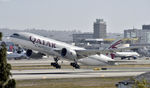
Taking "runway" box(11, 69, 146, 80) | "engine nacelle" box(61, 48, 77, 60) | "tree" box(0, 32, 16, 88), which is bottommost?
"runway" box(11, 69, 146, 80)

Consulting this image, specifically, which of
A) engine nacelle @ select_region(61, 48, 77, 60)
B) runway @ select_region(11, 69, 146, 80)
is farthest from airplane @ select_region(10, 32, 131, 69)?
runway @ select_region(11, 69, 146, 80)

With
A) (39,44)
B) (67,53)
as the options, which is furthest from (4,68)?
(67,53)

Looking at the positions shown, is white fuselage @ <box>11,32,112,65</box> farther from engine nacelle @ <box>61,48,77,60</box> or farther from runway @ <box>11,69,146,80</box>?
runway @ <box>11,69,146,80</box>

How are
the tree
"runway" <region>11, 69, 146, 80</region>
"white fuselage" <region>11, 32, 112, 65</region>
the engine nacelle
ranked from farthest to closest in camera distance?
the engine nacelle < "white fuselage" <region>11, 32, 112, 65</region> < "runway" <region>11, 69, 146, 80</region> < the tree

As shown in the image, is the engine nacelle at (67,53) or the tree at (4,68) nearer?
the tree at (4,68)

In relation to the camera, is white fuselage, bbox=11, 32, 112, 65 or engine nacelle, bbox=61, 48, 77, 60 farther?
engine nacelle, bbox=61, 48, 77, 60

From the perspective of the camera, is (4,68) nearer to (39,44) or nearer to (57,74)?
(57,74)

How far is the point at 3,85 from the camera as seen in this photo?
23.3 meters

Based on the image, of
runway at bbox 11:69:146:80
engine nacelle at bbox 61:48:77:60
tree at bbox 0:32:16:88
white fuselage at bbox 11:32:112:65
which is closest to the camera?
tree at bbox 0:32:16:88

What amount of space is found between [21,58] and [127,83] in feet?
409

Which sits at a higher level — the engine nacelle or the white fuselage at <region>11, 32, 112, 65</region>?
the white fuselage at <region>11, 32, 112, 65</region>

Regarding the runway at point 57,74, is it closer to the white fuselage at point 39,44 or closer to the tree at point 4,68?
the white fuselage at point 39,44

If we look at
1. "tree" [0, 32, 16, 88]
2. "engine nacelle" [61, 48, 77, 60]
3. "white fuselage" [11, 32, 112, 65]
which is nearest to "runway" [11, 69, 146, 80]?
"engine nacelle" [61, 48, 77, 60]

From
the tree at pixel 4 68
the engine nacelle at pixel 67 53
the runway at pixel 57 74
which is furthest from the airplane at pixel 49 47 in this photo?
the tree at pixel 4 68
